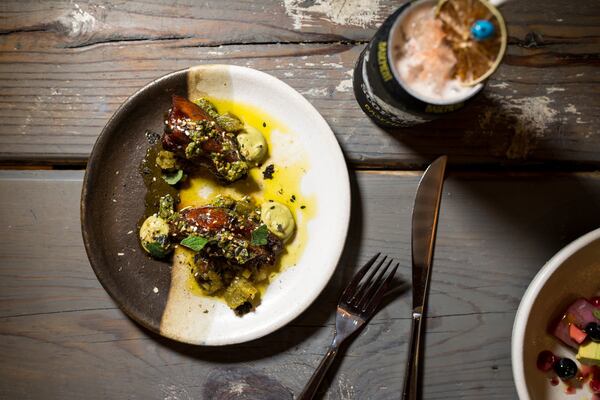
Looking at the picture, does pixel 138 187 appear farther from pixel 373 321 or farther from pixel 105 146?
pixel 373 321

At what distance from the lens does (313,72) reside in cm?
135

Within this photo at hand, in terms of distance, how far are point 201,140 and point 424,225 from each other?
60 centimetres

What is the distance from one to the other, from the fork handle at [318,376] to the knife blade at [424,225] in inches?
9.5

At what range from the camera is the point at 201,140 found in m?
1.20

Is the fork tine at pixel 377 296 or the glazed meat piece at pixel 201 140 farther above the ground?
the glazed meat piece at pixel 201 140

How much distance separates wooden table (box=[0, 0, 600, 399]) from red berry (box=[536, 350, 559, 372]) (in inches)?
3.6

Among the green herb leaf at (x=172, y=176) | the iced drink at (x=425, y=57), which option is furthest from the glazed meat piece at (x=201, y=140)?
the iced drink at (x=425, y=57)

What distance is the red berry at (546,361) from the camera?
130cm

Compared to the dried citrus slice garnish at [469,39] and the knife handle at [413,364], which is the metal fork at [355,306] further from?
the dried citrus slice garnish at [469,39]

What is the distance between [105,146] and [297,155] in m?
0.46

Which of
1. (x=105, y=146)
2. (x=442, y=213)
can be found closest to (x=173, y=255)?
(x=105, y=146)

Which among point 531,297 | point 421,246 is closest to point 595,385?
point 531,297

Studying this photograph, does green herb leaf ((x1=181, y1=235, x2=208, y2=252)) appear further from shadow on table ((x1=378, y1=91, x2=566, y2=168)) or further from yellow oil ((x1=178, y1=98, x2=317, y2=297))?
shadow on table ((x1=378, y1=91, x2=566, y2=168))

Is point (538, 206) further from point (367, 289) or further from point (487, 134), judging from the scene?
point (367, 289)
